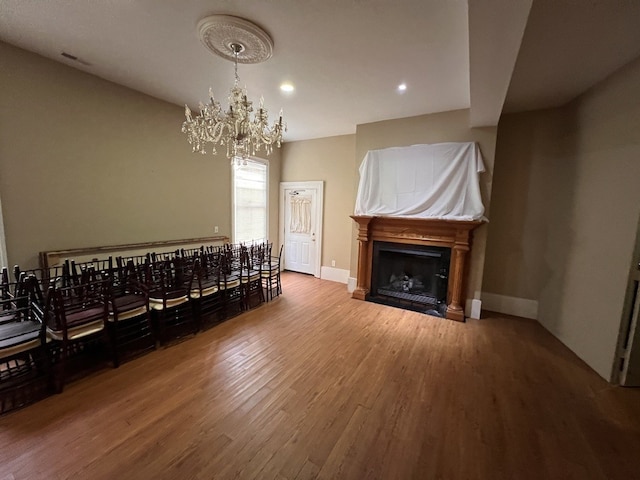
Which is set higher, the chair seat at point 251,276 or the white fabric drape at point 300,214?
the white fabric drape at point 300,214

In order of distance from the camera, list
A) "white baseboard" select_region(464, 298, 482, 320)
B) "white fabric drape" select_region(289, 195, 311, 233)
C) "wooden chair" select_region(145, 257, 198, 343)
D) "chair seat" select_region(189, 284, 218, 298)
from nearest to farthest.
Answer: "wooden chair" select_region(145, 257, 198, 343) < "chair seat" select_region(189, 284, 218, 298) < "white baseboard" select_region(464, 298, 482, 320) < "white fabric drape" select_region(289, 195, 311, 233)

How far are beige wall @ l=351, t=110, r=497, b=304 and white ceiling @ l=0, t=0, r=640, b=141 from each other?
265 millimetres

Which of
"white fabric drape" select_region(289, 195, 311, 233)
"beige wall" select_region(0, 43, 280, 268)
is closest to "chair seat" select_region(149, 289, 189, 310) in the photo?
"beige wall" select_region(0, 43, 280, 268)

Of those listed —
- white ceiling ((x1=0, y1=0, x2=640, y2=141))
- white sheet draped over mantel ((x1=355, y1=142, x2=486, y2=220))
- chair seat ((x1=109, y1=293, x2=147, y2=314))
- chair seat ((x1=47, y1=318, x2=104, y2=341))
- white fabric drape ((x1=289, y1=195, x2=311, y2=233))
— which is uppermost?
white ceiling ((x1=0, y1=0, x2=640, y2=141))

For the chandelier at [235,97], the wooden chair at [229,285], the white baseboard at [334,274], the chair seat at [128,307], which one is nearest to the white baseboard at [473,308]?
the white baseboard at [334,274]

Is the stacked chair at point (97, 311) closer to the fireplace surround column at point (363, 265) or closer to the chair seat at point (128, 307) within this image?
the chair seat at point (128, 307)

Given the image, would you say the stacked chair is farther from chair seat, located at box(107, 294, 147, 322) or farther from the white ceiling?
the white ceiling

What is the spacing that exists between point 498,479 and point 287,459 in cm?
127

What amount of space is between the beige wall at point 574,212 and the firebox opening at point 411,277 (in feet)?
2.70

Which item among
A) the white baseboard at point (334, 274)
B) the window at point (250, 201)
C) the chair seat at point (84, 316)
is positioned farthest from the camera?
the white baseboard at point (334, 274)

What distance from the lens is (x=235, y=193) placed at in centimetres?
532

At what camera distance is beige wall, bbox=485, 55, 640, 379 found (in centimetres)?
255

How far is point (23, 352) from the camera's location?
6.64ft

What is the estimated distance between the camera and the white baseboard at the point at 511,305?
401cm
